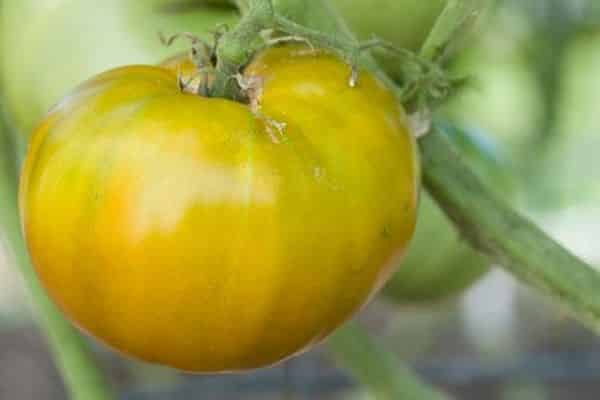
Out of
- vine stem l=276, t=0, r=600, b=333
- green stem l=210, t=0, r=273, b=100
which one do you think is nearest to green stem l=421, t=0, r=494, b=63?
vine stem l=276, t=0, r=600, b=333

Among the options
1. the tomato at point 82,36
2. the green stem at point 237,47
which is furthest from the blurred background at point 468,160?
the green stem at point 237,47

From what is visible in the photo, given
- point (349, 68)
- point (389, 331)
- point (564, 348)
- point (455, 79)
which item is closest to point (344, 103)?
point (349, 68)

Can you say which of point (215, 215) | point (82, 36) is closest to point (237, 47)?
point (215, 215)

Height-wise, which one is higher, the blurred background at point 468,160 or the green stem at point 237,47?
the green stem at point 237,47

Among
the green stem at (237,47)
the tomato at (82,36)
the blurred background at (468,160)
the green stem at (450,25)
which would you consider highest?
the green stem at (237,47)

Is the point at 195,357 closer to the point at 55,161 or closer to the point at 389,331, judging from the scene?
the point at 55,161

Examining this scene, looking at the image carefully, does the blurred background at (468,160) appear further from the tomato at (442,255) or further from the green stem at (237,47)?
the green stem at (237,47)

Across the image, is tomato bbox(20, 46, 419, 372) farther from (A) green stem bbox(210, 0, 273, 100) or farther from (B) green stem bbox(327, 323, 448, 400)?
(B) green stem bbox(327, 323, 448, 400)
